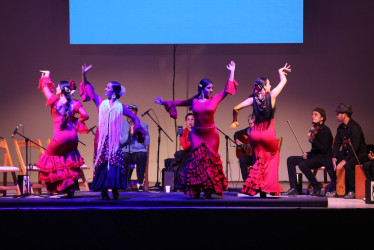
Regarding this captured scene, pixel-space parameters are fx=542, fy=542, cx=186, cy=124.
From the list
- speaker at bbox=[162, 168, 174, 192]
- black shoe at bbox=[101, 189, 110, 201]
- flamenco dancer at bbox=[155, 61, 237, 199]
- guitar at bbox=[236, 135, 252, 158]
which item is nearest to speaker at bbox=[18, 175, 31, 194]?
black shoe at bbox=[101, 189, 110, 201]

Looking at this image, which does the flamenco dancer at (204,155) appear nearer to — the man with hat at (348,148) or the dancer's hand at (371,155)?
the man with hat at (348,148)

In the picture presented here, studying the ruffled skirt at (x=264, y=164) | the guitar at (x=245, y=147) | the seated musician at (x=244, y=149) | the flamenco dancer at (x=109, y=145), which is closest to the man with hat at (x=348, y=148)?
the seated musician at (x=244, y=149)

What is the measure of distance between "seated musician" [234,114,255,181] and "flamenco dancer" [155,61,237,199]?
231 centimetres

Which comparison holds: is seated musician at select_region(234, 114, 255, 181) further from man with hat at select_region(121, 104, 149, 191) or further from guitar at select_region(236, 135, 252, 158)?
man with hat at select_region(121, 104, 149, 191)

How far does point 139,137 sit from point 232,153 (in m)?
4.48

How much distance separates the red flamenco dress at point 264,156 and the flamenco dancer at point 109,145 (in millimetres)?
1330

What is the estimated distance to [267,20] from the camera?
9547 millimetres

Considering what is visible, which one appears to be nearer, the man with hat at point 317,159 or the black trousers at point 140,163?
the man with hat at point 317,159

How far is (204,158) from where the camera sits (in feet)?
20.2

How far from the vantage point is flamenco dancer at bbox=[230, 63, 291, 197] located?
613 cm
